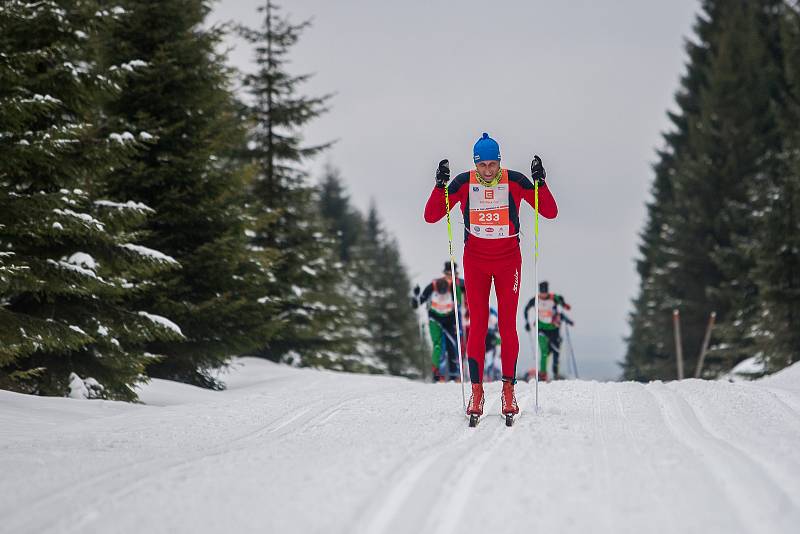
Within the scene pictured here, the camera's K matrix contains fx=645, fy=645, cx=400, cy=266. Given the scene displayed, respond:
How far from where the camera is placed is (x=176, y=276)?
1020 centimetres

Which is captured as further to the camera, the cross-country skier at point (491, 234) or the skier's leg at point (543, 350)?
the skier's leg at point (543, 350)

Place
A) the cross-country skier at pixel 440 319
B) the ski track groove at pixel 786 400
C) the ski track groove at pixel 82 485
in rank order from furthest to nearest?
the cross-country skier at pixel 440 319, the ski track groove at pixel 786 400, the ski track groove at pixel 82 485

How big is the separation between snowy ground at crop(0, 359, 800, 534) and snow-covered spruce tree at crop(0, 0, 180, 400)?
50.3 inches

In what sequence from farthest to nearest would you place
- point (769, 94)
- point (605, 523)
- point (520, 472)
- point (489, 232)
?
point (769, 94)
point (489, 232)
point (520, 472)
point (605, 523)

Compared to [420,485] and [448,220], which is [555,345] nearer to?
[448,220]

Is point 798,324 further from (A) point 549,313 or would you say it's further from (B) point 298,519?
(B) point 298,519

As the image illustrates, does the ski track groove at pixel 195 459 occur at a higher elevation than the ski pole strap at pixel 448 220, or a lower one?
lower

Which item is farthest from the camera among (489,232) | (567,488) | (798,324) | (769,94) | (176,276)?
(769,94)

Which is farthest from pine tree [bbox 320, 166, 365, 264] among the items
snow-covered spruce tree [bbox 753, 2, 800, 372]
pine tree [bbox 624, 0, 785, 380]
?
snow-covered spruce tree [bbox 753, 2, 800, 372]

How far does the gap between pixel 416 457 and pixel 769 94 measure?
32.9 metres

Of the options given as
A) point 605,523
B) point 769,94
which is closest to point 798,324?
point 605,523

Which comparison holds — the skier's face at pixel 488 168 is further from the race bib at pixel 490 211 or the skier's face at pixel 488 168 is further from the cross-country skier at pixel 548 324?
the cross-country skier at pixel 548 324

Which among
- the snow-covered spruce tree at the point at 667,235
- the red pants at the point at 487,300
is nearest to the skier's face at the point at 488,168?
the red pants at the point at 487,300

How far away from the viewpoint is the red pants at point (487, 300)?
6086mm
